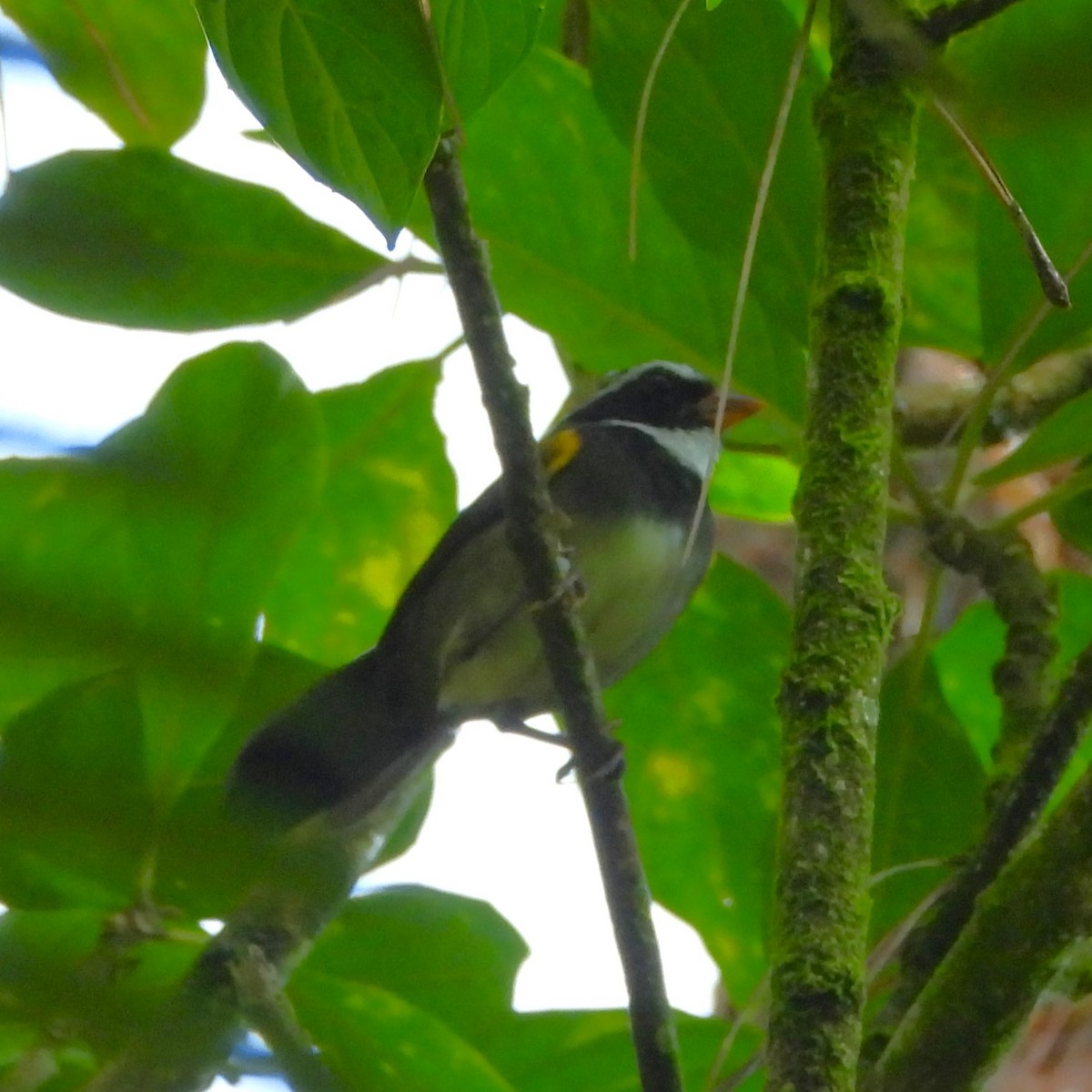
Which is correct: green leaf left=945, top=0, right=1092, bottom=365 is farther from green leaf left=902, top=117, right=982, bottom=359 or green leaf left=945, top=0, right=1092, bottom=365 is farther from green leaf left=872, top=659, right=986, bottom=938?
green leaf left=872, top=659, right=986, bottom=938

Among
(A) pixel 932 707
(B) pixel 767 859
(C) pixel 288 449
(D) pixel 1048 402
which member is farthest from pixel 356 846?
(D) pixel 1048 402

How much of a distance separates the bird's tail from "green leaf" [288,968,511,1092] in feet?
0.52

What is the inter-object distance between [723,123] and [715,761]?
32.4 inches

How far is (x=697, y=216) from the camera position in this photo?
74.1 inches

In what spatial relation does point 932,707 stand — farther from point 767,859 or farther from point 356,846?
point 356,846

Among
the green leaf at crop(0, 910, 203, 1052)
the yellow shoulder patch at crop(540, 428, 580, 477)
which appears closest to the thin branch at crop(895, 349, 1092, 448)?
the yellow shoulder patch at crop(540, 428, 580, 477)

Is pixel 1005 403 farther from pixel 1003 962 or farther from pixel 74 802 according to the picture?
pixel 74 802

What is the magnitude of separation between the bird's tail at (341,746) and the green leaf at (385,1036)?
0.52 feet

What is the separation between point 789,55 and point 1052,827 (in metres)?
0.94

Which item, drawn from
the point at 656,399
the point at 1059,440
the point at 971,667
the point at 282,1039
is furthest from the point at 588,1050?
the point at 656,399

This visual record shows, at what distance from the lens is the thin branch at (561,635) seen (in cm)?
110

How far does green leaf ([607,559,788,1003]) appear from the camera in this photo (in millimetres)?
1968

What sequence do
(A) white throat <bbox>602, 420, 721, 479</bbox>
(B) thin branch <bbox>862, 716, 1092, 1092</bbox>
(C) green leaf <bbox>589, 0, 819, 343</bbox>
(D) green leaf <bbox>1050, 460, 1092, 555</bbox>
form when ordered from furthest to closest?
(A) white throat <bbox>602, 420, 721, 479</bbox> < (D) green leaf <bbox>1050, 460, 1092, 555</bbox> < (C) green leaf <bbox>589, 0, 819, 343</bbox> < (B) thin branch <bbox>862, 716, 1092, 1092</bbox>

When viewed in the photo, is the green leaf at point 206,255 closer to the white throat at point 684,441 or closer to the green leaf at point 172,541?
the green leaf at point 172,541
